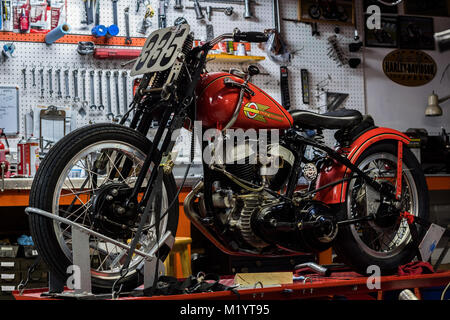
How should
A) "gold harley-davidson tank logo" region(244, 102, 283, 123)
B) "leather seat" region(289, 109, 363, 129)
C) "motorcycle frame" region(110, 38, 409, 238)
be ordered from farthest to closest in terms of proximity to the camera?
1. "leather seat" region(289, 109, 363, 129)
2. "gold harley-davidson tank logo" region(244, 102, 283, 123)
3. "motorcycle frame" region(110, 38, 409, 238)

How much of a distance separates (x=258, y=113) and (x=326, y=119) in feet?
1.52

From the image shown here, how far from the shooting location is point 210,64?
5.09 m

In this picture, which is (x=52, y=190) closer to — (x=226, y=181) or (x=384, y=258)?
(x=226, y=181)

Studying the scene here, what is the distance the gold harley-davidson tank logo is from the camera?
2.64 m

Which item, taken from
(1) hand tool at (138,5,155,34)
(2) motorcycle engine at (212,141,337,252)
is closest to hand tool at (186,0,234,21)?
(1) hand tool at (138,5,155,34)

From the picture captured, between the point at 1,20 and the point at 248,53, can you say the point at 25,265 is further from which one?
the point at 248,53

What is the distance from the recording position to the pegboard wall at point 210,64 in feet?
15.2

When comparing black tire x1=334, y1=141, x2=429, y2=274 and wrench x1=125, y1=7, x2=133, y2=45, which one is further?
wrench x1=125, y1=7, x2=133, y2=45

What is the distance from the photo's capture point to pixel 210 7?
511 centimetres

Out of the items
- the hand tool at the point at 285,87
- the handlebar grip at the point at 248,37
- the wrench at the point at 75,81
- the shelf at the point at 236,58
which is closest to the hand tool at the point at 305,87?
the hand tool at the point at 285,87

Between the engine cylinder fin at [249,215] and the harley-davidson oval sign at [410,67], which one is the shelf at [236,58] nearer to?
the harley-davidson oval sign at [410,67]

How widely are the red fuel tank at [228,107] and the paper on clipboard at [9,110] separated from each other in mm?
2505

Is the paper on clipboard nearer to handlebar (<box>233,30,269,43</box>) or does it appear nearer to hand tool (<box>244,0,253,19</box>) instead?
hand tool (<box>244,0,253,19</box>)

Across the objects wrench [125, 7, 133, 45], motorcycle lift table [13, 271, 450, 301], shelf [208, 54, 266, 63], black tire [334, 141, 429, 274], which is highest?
wrench [125, 7, 133, 45]
